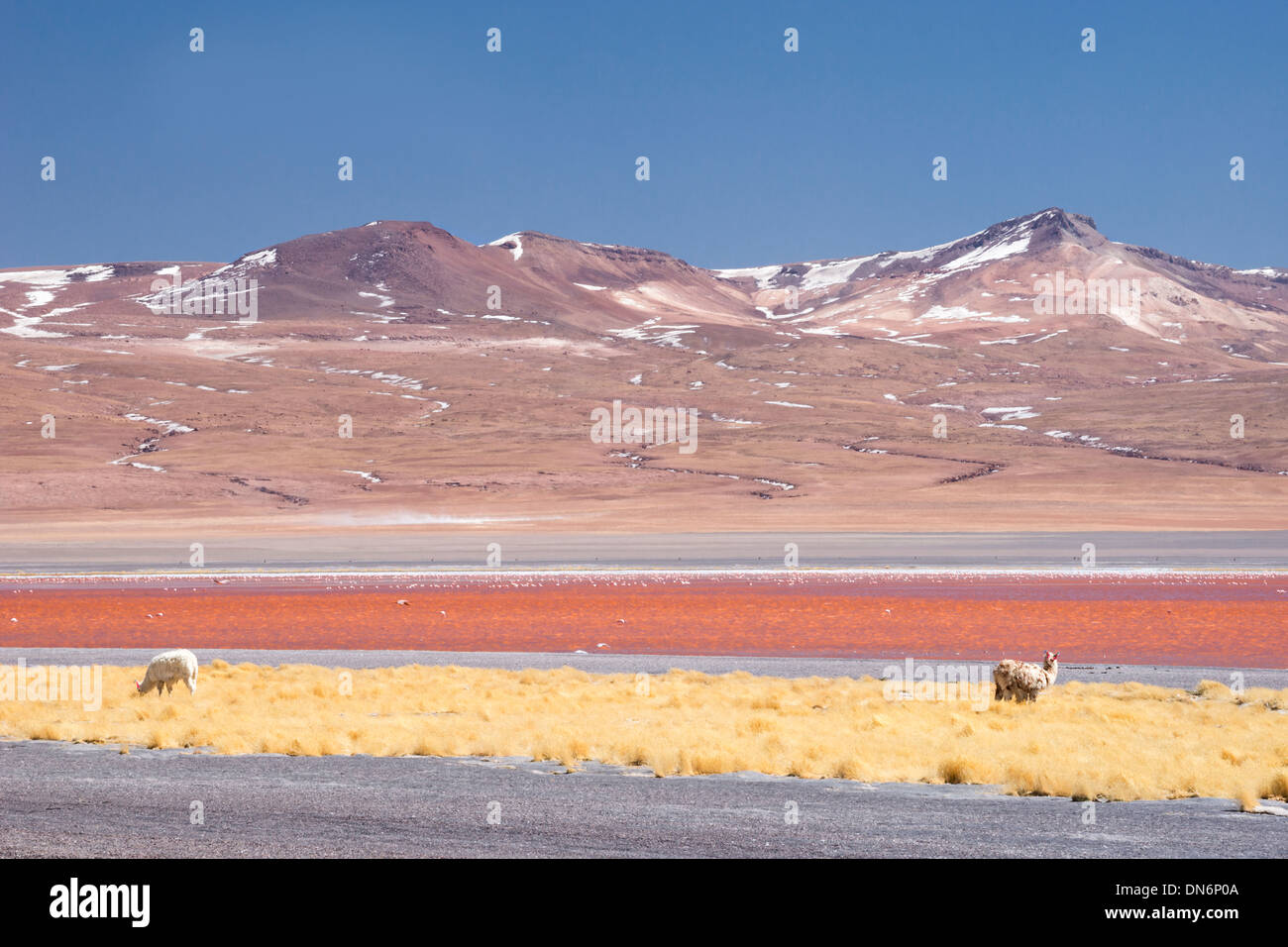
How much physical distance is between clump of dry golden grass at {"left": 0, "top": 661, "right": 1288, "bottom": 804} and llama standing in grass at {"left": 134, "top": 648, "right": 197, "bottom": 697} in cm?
34

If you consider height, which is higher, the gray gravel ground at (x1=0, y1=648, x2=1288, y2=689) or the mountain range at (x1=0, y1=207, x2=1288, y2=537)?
the mountain range at (x1=0, y1=207, x2=1288, y2=537)

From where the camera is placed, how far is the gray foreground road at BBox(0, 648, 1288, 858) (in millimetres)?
9797

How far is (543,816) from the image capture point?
11.0 m

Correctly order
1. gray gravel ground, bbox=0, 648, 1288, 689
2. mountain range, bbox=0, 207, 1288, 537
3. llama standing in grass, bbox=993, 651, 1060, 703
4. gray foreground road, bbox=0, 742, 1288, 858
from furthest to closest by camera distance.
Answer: mountain range, bbox=0, 207, 1288, 537, gray gravel ground, bbox=0, 648, 1288, 689, llama standing in grass, bbox=993, 651, 1060, 703, gray foreground road, bbox=0, 742, 1288, 858

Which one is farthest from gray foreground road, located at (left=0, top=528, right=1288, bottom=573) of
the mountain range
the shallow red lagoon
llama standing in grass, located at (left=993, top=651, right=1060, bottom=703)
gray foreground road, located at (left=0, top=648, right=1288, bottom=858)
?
gray foreground road, located at (left=0, top=648, right=1288, bottom=858)

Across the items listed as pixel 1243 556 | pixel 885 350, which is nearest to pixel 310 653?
pixel 1243 556

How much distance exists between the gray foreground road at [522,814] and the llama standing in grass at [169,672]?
475 cm

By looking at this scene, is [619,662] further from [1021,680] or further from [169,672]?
[1021,680]

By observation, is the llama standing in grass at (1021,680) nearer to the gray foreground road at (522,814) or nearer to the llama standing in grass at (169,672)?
the gray foreground road at (522,814)

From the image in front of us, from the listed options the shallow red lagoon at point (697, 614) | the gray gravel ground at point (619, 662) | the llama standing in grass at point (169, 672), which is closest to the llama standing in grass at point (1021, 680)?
the gray gravel ground at point (619, 662)

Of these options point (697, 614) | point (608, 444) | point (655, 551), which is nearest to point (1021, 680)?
point (697, 614)

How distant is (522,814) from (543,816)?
21 centimetres

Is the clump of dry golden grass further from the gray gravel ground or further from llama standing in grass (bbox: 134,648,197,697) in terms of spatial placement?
the gray gravel ground
